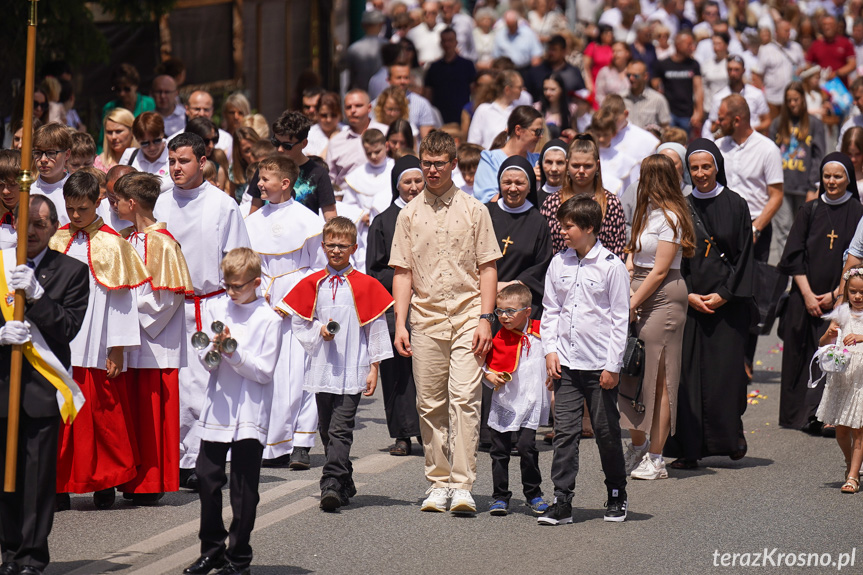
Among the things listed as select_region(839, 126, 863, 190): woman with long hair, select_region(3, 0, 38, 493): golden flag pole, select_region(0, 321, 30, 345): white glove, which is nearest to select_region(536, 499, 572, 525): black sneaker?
select_region(3, 0, 38, 493): golden flag pole

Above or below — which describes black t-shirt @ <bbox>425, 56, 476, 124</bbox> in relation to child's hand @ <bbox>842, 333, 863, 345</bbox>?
above

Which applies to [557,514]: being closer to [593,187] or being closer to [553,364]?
[553,364]

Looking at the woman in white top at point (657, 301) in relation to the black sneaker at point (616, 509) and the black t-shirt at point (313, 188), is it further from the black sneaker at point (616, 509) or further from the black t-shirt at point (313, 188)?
the black t-shirt at point (313, 188)

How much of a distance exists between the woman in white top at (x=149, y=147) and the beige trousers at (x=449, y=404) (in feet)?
12.3

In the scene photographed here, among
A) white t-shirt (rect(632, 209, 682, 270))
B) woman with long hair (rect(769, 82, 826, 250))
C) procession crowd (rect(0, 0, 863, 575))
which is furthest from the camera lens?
woman with long hair (rect(769, 82, 826, 250))

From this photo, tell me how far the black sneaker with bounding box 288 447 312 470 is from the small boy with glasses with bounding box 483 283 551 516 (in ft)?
5.49

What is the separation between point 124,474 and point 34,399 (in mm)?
1656

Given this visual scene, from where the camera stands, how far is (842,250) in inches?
424

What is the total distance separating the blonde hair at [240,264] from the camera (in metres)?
6.67

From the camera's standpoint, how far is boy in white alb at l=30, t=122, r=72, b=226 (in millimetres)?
9117

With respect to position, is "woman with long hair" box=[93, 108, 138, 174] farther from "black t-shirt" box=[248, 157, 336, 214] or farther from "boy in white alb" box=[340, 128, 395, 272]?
"boy in white alb" box=[340, 128, 395, 272]

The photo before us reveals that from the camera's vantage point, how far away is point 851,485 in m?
8.60

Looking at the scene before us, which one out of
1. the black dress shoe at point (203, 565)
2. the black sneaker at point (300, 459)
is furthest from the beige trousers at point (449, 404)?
the black dress shoe at point (203, 565)

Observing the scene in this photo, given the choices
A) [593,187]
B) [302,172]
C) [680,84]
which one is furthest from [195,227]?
[680,84]
